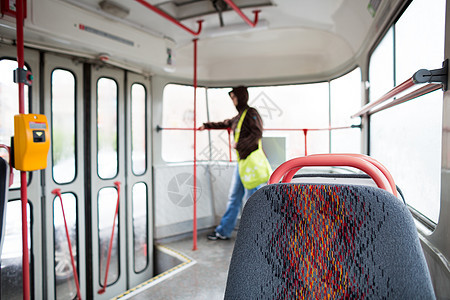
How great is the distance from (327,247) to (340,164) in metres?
0.27

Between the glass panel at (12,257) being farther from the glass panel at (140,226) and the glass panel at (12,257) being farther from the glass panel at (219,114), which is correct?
the glass panel at (219,114)

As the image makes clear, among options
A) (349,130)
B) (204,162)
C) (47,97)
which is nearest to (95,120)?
(47,97)

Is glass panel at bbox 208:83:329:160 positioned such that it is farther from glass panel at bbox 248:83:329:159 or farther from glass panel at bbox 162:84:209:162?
glass panel at bbox 162:84:209:162

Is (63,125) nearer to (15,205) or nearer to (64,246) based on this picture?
(15,205)

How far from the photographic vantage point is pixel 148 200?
3234mm

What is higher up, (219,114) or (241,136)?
(219,114)

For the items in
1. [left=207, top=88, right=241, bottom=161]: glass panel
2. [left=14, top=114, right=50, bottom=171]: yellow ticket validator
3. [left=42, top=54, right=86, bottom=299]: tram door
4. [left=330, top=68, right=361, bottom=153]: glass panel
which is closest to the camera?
[left=14, top=114, right=50, bottom=171]: yellow ticket validator

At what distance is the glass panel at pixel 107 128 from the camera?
107 inches

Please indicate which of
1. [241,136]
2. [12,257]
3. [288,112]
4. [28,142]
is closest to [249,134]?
[241,136]

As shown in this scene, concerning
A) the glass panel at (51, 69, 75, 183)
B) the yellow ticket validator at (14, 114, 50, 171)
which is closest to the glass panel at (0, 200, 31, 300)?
the glass panel at (51, 69, 75, 183)

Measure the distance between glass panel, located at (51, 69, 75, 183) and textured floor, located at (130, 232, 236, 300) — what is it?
1.22 meters

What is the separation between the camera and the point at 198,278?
7.70 feet

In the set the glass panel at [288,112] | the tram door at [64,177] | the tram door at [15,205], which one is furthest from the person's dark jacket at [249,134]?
the tram door at [15,205]

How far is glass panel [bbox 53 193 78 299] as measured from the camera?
7.97 ft
